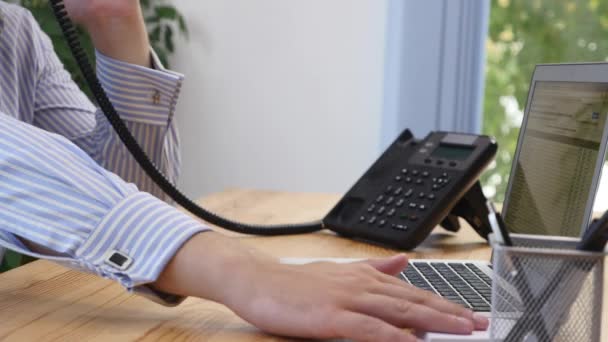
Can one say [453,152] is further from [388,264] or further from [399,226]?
[388,264]

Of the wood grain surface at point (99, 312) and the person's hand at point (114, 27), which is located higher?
the person's hand at point (114, 27)

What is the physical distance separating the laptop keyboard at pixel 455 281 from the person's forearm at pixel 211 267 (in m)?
0.17

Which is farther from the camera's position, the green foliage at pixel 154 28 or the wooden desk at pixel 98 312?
the green foliage at pixel 154 28

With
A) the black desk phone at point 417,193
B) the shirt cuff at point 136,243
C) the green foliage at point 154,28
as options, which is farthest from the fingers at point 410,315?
the green foliage at point 154,28

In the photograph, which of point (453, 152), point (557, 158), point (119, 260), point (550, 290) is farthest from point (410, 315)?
point (453, 152)

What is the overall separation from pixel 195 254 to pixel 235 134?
7.96 feet

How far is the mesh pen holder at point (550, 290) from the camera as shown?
440mm

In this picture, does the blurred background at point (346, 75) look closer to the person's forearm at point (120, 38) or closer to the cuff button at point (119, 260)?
the person's forearm at point (120, 38)

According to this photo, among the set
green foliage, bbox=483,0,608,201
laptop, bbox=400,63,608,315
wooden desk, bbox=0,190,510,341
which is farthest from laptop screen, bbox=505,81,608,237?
green foliage, bbox=483,0,608,201

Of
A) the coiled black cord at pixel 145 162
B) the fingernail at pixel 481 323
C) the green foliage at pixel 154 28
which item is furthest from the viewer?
the green foliage at pixel 154 28

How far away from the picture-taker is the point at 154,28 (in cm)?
298

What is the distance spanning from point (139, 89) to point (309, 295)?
0.64 metres

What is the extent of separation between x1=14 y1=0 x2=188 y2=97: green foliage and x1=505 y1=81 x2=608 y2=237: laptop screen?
203 centimetres

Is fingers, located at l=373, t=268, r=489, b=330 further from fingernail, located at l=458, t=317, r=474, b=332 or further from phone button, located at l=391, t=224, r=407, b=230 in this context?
phone button, located at l=391, t=224, r=407, b=230
